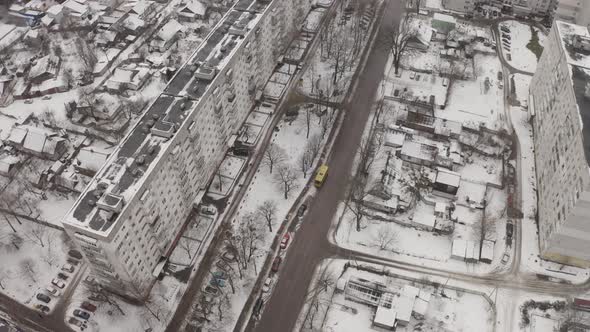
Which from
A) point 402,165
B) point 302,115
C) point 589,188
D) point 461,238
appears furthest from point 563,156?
point 302,115

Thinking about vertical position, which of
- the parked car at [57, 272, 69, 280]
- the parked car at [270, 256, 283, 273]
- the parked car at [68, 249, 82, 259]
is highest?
the parked car at [270, 256, 283, 273]

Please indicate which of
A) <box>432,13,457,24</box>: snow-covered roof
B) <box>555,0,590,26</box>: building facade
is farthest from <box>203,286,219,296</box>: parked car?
<box>555,0,590,26</box>: building facade

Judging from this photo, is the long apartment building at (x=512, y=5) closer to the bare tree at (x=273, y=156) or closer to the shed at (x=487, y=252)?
the bare tree at (x=273, y=156)

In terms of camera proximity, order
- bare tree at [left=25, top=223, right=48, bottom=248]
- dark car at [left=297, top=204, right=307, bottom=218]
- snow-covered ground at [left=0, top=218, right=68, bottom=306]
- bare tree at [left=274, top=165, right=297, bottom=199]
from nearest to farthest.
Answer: snow-covered ground at [left=0, top=218, right=68, bottom=306] < bare tree at [left=25, top=223, right=48, bottom=248] < dark car at [left=297, top=204, right=307, bottom=218] < bare tree at [left=274, top=165, right=297, bottom=199]

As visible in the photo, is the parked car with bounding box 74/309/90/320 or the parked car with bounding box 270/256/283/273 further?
the parked car with bounding box 270/256/283/273

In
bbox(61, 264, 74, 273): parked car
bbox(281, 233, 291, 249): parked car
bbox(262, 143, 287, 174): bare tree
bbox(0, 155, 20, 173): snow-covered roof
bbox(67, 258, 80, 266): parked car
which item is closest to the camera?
bbox(61, 264, 74, 273): parked car

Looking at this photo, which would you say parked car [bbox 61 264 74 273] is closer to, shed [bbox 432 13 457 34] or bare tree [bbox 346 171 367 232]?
bare tree [bbox 346 171 367 232]

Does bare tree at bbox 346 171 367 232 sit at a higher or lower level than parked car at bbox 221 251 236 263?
higher
